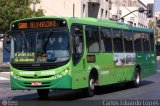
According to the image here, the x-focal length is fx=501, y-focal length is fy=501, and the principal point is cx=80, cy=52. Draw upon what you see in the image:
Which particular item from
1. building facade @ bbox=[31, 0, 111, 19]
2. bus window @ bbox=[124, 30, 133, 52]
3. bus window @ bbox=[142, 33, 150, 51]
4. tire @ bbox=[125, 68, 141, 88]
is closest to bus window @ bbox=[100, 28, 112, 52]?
bus window @ bbox=[124, 30, 133, 52]

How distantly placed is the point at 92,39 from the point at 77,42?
1.41 m

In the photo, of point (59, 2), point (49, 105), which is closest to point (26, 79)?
point (49, 105)

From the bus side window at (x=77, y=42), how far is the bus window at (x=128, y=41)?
15.7ft

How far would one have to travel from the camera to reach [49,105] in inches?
592

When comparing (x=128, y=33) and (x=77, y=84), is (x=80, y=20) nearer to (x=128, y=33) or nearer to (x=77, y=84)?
(x=77, y=84)

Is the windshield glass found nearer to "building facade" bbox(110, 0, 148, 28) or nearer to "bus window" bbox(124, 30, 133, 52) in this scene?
"bus window" bbox(124, 30, 133, 52)

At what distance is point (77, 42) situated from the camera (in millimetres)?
16859

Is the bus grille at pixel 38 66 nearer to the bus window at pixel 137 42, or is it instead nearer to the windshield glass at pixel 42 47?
the windshield glass at pixel 42 47

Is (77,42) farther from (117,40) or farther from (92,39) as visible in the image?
(117,40)

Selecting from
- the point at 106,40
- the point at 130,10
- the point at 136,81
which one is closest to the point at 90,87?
the point at 106,40

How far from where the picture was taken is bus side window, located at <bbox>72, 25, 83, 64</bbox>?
1666 cm

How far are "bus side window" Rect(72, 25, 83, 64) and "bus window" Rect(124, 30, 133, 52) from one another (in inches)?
188

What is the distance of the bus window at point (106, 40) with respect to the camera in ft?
62.7

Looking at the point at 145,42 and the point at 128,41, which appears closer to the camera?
the point at 128,41
